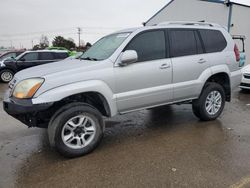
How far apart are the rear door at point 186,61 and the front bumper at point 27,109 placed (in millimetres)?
2407

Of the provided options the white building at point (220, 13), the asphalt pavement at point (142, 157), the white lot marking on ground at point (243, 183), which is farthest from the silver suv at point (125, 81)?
the white building at point (220, 13)

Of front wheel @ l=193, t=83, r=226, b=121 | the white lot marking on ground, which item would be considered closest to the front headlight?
the white lot marking on ground

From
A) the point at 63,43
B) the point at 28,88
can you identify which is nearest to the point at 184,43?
the point at 28,88

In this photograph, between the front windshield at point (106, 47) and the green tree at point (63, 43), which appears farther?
the green tree at point (63, 43)

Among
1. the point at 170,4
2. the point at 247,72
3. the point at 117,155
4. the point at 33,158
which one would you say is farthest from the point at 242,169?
the point at 170,4

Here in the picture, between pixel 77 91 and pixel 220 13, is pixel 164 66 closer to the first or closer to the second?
pixel 77 91

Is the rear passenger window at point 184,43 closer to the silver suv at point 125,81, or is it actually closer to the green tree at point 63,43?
the silver suv at point 125,81

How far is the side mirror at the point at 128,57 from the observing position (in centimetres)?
412

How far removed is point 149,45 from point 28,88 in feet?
7.12

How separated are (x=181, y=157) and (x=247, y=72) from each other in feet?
20.5

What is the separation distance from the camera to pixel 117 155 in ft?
13.1

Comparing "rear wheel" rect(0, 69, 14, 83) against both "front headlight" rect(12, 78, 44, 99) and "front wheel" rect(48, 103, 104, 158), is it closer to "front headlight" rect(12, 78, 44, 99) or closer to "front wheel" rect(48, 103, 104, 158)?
"front headlight" rect(12, 78, 44, 99)

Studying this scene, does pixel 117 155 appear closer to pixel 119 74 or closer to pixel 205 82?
pixel 119 74

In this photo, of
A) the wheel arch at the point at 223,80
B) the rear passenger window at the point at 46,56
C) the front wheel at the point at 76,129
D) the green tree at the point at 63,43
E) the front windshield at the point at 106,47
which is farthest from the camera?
the green tree at the point at 63,43
